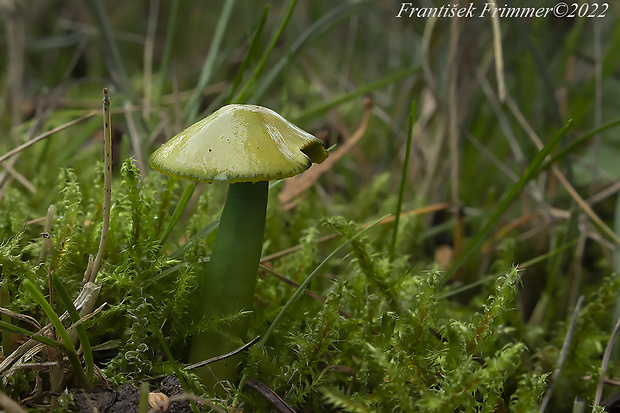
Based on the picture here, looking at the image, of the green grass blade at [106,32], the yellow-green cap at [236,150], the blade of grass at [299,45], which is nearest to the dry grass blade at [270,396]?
the yellow-green cap at [236,150]

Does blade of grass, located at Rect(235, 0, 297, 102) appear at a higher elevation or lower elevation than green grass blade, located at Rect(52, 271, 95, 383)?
higher

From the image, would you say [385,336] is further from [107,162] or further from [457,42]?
[457,42]

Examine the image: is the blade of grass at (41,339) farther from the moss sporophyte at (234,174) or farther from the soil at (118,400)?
the moss sporophyte at (234,174)

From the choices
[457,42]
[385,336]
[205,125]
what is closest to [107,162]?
[205,125]

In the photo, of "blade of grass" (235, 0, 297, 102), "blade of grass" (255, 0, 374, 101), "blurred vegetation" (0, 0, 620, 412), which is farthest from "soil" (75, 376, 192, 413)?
"blade of grass" (255, 0, 374, 101)

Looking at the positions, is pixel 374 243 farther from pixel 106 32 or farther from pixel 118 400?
pixel 106 32

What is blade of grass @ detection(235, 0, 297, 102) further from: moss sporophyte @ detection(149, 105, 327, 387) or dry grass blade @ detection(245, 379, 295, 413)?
dry grass blade @ detection(245, 379, 295, 413)
